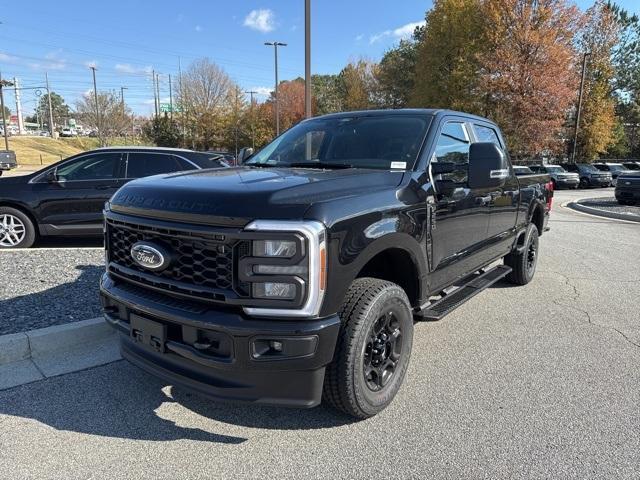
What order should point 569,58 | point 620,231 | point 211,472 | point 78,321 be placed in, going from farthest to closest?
point 569,58, point 620,231, point 78,321, point 211,472

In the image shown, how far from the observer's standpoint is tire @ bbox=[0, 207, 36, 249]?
7328mm

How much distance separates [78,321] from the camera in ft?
13.6

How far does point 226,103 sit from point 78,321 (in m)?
48.3

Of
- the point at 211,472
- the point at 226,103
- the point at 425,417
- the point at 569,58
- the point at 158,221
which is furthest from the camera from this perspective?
the point at 226,103

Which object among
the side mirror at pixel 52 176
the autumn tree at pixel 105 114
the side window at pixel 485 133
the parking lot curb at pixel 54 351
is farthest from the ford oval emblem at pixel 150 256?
the autumn tree at pixel 105 114

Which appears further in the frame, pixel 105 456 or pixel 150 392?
pixel 150 392

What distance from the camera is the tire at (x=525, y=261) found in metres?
5.93

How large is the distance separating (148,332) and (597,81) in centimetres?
4556

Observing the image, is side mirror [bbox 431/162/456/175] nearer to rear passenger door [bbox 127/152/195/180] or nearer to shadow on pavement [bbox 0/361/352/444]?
shadow on pavement [bbox 0/361/352/444]

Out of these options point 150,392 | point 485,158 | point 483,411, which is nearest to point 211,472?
point 150,392

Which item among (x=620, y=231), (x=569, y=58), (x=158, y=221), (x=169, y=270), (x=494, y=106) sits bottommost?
(x=620, y=231)

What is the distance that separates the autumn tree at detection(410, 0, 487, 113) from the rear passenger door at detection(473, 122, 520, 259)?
97.1ft

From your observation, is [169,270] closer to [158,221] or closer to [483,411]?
[158,221]

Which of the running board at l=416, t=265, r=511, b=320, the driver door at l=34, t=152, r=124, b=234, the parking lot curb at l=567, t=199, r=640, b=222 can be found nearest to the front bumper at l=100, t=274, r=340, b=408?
the running board at l=416, t=265, r=511, b=320
